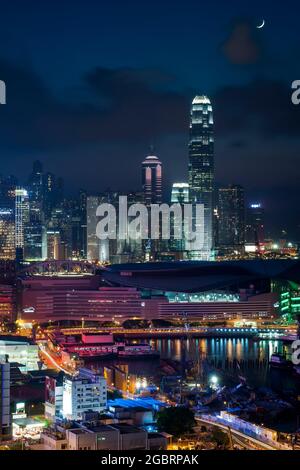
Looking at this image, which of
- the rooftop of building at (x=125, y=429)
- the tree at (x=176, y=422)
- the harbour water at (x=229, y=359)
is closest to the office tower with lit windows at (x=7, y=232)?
the harbour water at (x=229, y=359)

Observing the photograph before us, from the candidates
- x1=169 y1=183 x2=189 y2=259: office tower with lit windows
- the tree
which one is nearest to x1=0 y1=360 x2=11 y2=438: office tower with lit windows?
the tree

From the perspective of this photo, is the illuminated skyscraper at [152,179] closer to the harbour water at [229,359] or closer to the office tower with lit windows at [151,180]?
the office tower with lit windows at [151,180]

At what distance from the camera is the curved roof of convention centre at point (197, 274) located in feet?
48.6

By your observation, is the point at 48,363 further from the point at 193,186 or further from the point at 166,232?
the point at 193,186

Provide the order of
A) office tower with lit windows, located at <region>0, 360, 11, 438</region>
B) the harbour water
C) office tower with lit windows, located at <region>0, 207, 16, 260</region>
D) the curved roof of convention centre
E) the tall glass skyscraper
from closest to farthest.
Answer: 1. office tower with lit windows, located at <region>0, 360, 11, 438</region>
2. the harbour water
3. the curved roof of convention centre
4. office tower with lit windows, located at <region>0, 207, 16, 260</region>
5. the tall glass skyscraper

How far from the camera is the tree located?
5359 millimetres

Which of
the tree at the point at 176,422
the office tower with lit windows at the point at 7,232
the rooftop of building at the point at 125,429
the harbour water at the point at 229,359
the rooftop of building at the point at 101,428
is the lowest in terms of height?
the harbour water at the point at 229,359

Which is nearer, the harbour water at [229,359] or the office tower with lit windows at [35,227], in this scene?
the harbour water at [229,359]

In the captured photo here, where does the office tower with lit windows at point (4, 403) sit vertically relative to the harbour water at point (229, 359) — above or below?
above

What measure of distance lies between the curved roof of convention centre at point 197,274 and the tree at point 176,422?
347 inches

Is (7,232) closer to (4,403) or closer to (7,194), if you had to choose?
(7,194)

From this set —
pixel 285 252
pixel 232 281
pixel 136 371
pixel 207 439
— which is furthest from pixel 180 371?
pixel 285 252

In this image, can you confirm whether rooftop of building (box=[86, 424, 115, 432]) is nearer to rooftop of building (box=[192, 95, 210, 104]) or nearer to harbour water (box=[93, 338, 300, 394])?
harbour water (box=[93, 338, 300, 394])

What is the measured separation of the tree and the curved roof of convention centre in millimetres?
8813
